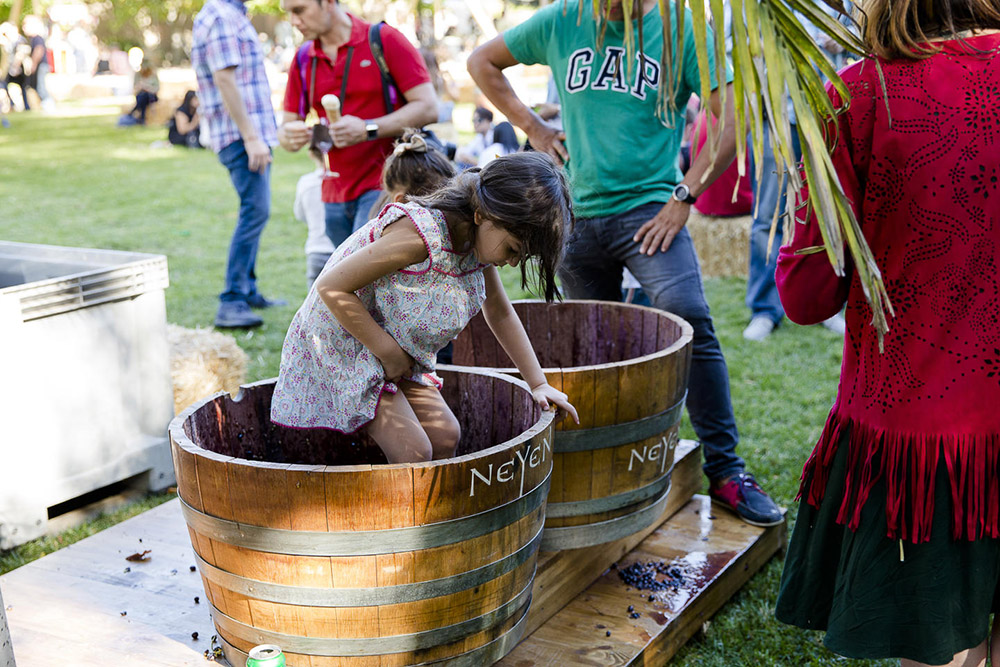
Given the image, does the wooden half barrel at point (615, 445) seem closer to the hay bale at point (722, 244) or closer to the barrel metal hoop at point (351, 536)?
the barrel metal hoop at point (351, 536)

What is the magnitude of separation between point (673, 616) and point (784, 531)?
0.89 meters

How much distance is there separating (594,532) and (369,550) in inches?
37.6

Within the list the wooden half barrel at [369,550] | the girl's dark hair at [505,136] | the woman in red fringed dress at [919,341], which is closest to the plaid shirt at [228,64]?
the girl's dark hair at [505,136]

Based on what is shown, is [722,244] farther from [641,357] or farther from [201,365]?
[641,357]


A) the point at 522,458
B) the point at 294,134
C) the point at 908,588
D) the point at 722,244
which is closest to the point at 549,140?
the point at 294,134

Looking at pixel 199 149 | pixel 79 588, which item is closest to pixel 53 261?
pixel 79 588

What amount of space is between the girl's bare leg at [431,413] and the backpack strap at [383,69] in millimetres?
2244

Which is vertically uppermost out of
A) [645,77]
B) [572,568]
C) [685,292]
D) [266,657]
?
[645,77]

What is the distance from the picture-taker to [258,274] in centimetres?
808

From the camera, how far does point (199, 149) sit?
17266 millimetres

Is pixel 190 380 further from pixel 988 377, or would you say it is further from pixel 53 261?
pixel 988 377

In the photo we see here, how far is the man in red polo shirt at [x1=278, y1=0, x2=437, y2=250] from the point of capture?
4.34 metres

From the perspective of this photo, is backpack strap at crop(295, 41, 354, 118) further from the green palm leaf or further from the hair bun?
the green palm leaf

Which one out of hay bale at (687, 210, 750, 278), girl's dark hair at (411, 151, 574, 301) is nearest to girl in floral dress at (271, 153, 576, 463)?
girl's dark hair at (411, 151, 574, 301)
